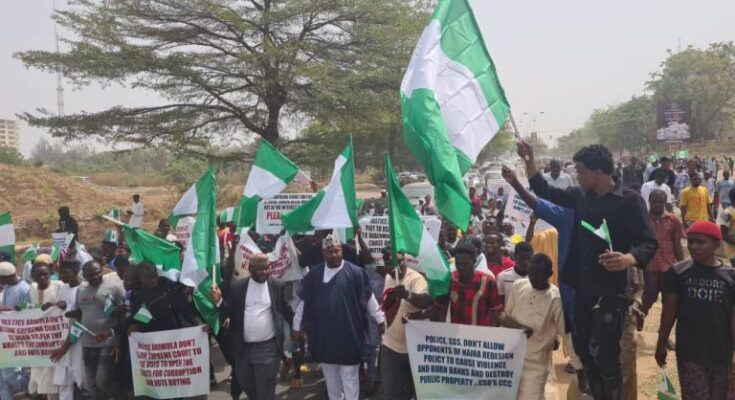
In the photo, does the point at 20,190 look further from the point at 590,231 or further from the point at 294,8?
the point at 590,231

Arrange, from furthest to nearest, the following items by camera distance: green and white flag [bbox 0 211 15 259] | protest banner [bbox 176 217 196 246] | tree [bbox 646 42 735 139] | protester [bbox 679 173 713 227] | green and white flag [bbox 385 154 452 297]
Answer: tree [bbox 646 42 735 139], protester [bbox 679 173 713 227], protest banner [bbox 176 217 196 246], green and white flag [bbox 0 211 15 259], green and white flag [bbox 385 154 452 297]

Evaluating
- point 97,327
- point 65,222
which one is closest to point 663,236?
point 97,327

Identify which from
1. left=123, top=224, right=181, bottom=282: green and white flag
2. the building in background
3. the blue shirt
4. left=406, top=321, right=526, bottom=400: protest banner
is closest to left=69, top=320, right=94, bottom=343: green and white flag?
left=123, top=224, right=181, bottom=282: green and white flag

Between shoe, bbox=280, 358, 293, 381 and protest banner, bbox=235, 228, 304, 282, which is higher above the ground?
protest banner, bbox=235, 228, 304, 282

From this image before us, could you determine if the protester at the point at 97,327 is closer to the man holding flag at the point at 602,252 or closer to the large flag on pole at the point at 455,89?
the large flag on pole at the point at 455,89

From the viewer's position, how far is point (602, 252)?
3.91 meters

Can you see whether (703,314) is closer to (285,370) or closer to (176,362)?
(176,362)

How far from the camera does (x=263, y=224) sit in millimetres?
7500

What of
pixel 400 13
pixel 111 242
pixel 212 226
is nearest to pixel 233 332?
pixel 212 226

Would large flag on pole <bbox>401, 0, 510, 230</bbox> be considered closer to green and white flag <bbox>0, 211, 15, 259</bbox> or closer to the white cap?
the white cap

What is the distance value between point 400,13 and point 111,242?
12.1 m

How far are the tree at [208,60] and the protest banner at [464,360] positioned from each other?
1174 cm

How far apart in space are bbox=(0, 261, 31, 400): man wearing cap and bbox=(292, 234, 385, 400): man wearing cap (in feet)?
10.2

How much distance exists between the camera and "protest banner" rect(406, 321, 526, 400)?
4.43 m
